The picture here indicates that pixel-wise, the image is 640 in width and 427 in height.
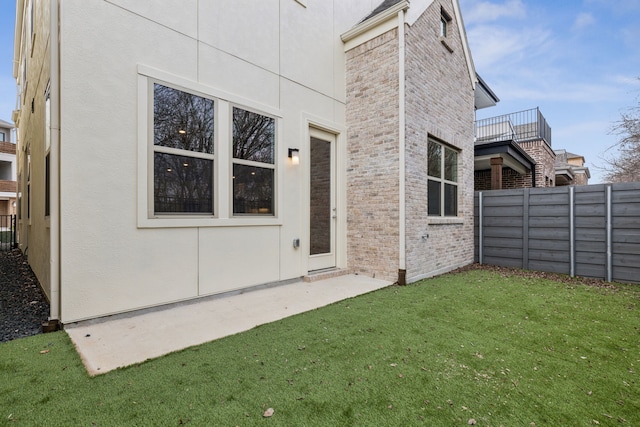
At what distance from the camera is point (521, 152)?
9.40 metres

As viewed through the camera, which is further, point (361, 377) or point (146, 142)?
point (146, 142)

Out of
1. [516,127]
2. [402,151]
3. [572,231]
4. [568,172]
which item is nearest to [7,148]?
[402,151]

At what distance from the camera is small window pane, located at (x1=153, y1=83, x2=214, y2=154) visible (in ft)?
12.3

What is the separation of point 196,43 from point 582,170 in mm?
24706

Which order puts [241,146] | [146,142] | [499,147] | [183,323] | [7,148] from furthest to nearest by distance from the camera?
[7,148] < [499,147] < [241,146] < [146,142] < [183,323]

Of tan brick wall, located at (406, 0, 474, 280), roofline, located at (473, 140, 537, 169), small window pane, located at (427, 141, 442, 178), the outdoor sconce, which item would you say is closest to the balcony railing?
roofline, located at (473, 140, 537, 169)

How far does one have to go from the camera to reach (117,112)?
3.40 m

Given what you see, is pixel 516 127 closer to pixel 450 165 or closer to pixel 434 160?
pixel 450 165

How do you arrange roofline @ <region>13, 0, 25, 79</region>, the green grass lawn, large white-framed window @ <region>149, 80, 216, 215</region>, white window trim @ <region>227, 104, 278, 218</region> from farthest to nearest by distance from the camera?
roofline @ <region>13, 0, 25, 79</region> → white window trim @ <region>227, 104, 278, 218</region> → large white-framed window @ <region>149, 80, 216, 215</region> → the green grass lawn

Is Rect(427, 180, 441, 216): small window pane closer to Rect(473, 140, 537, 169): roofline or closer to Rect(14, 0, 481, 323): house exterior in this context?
Rect(14, 0, 481, 323): house exterior

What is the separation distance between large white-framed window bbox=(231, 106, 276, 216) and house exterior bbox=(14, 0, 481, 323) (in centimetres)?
3

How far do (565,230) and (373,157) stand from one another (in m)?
4.53

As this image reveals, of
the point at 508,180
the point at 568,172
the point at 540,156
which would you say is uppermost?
the point at 540,156

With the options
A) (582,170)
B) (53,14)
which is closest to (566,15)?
(582,170)
